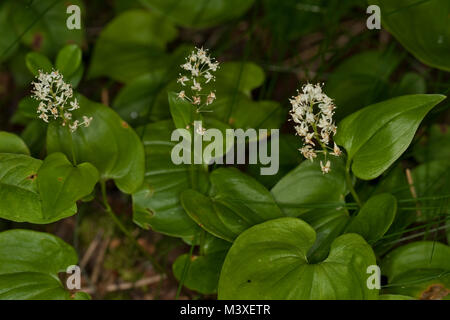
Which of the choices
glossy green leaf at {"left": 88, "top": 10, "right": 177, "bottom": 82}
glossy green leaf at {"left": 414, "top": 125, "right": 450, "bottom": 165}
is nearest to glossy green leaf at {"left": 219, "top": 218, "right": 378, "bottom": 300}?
glossy green leaf at {"left": 414, "top": 125, "right": 450, "bottom": 165}

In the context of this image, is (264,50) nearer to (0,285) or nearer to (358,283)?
(358,283)

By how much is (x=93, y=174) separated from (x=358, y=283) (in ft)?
2.78

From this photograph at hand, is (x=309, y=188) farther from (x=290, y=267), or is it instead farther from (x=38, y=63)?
(x=38, y=63)

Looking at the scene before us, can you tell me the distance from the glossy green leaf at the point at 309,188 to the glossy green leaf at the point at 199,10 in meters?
0.94

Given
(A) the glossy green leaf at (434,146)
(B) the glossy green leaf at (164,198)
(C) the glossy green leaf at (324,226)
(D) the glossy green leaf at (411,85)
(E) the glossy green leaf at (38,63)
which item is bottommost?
(C) the glossy green leaf at (324,226)

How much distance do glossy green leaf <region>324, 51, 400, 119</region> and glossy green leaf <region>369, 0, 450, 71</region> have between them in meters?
0.25

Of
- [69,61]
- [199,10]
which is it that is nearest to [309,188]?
[69,61]

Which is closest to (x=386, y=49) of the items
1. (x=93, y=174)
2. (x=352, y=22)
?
(x=352, y=22)

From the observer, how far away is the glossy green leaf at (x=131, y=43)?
2303mm

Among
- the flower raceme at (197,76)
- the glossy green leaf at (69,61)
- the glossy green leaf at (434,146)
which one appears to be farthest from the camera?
the glossy green leaf at (434,146)

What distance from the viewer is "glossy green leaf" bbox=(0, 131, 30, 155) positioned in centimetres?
166

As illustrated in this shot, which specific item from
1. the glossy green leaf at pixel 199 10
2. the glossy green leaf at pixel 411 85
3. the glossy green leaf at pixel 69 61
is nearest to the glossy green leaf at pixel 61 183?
the glossy green leaf at pixel 69 61

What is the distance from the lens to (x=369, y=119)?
4.75 ft

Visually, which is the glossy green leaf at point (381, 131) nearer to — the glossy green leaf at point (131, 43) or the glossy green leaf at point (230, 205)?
the glossy green leaf at point (230, 205)
